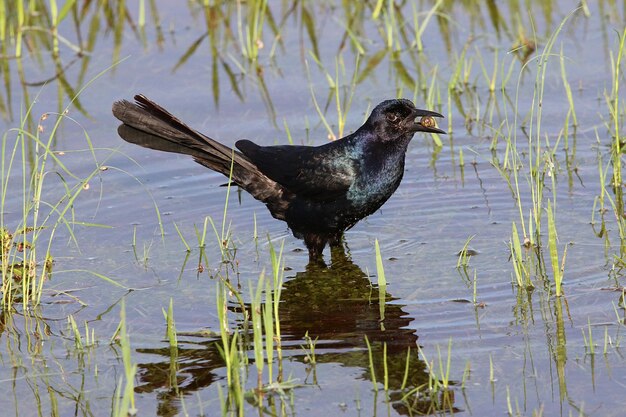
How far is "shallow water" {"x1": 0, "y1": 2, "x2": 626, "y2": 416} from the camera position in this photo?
4367 mm

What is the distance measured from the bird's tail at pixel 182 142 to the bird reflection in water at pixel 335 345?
2.30ft

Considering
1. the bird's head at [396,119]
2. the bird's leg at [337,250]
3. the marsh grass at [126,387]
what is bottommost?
the marsh grass at [126,387]

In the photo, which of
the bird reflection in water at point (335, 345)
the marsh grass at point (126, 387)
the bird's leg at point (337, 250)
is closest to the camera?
the marsh grass at point (126, 387)

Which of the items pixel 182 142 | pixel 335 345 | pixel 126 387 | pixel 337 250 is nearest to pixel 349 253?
pixel 337 250

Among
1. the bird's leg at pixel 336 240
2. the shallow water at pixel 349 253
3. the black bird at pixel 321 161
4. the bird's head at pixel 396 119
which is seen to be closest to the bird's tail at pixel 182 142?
the black bird at pixel 321 161

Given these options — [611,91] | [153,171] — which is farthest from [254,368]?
[611,91]

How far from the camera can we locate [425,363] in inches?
179

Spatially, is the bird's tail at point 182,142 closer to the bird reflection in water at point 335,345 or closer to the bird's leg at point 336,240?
the bird's leg at point 336,240

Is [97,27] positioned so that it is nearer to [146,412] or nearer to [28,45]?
[28,45]

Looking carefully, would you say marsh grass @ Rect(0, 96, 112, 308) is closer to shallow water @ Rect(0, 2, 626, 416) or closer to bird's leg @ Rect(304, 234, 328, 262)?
shallow water @ Rect(0, 2, 626, 416)

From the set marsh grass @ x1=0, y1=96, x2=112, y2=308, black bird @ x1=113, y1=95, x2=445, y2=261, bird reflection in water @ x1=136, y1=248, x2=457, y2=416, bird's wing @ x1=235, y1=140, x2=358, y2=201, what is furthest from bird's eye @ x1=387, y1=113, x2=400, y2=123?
marsh grass @ x1=0, y1=96, x2=112, y2=308

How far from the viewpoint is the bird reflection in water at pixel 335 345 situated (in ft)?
14.2

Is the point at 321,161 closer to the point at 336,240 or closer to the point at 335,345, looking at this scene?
the point at 336,240

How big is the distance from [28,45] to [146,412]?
610 centimetres
